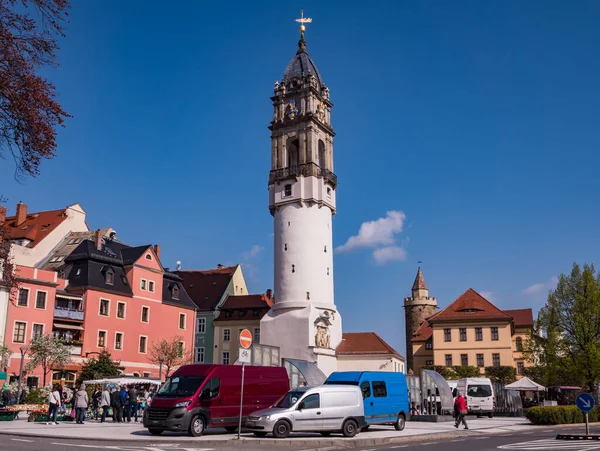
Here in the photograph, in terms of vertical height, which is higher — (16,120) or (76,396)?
(16,120)

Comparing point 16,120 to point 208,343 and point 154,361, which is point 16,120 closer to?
point 154,361

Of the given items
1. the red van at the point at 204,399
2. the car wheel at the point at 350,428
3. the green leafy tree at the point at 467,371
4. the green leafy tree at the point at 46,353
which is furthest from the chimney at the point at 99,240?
the car wheel at the point at 350,428

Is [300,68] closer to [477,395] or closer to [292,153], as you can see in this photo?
[292,153]

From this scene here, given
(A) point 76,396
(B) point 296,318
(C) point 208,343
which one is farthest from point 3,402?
(C) point 208,343

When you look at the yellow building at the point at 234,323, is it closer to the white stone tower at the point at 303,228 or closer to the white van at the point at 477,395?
the white stone tower at the point at 303,228

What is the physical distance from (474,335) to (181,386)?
5846 centimetres

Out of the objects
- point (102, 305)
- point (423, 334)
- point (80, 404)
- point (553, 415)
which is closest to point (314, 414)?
point (80, 404)

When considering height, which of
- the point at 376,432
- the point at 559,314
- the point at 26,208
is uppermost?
the point at 26,208

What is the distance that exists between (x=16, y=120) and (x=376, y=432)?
57.9ft

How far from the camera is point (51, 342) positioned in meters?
43.4

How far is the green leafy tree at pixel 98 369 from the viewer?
151 ft

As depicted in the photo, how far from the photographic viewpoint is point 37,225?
61281mm

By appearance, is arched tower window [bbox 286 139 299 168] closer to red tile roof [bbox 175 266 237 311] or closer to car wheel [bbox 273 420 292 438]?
red tile roof [bbox 175 266 237 311]

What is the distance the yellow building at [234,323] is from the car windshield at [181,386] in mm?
50844
